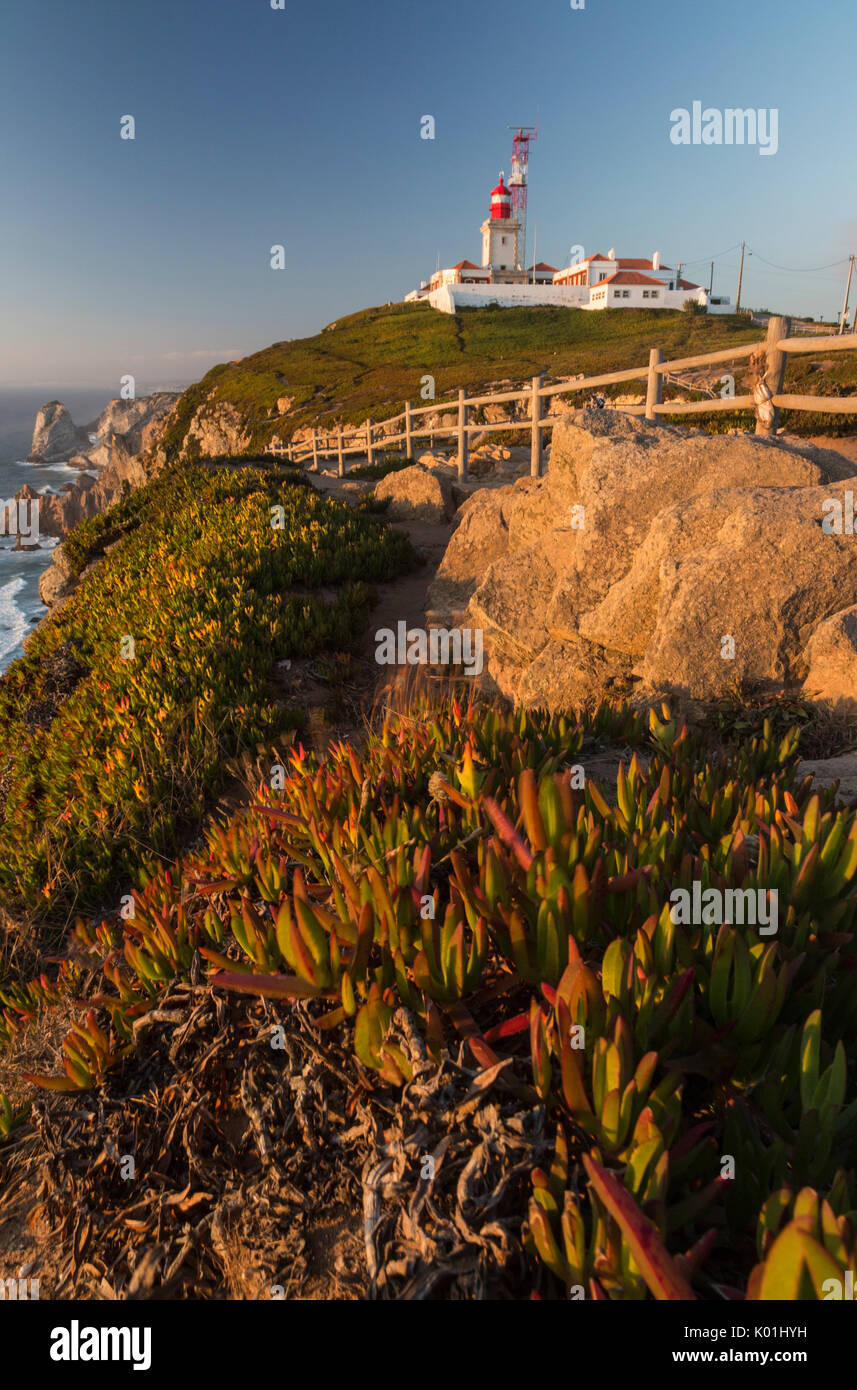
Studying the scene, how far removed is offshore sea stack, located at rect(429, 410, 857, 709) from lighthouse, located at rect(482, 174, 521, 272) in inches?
3646

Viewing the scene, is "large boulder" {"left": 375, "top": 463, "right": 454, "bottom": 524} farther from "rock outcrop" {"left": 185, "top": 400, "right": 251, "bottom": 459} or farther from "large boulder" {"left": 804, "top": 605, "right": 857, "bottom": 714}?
"rock outcrop" {"left": 185, "top": 400, "right": 251, "bottom": 459}

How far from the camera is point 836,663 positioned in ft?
12.7

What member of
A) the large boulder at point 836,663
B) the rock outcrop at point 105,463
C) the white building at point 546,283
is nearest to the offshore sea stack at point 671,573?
the large boulder at point 836,663

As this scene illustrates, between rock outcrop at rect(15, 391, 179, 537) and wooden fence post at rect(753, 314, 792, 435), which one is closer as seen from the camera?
wooden fence post at rect(753, 314, 792, 435)

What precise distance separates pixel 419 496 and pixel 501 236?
292 ft

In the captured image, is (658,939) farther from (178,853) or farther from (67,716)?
(67,716)

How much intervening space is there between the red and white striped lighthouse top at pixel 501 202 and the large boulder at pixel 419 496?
286 ft

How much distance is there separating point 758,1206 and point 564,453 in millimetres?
6187

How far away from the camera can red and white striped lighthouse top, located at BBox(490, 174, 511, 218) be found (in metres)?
81.6

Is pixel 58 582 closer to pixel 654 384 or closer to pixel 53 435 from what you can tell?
pixel 654 384

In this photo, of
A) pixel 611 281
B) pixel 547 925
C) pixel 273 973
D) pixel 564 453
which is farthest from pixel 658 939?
pixel 611 281

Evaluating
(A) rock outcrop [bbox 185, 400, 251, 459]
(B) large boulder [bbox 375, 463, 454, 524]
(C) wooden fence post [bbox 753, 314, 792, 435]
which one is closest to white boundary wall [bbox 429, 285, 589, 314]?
(A) rock outcrop [bbox 185, 400, 251, 459]

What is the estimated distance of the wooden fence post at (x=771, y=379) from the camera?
A: 6750 mm
